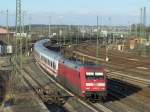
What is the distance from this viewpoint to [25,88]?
44.5 m

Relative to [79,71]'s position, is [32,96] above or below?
below

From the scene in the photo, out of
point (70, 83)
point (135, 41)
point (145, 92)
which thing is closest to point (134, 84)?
point (145, 92)

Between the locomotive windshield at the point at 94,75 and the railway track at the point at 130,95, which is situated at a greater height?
the locomotive windshield at the point at 94,75

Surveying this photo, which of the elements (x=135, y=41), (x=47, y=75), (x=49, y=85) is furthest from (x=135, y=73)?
(x=135, y=41)

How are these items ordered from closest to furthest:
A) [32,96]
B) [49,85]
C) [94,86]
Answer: [94,86] < [32,96] < [49,85]

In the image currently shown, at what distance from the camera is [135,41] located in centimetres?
11650

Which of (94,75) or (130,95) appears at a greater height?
(94,75)

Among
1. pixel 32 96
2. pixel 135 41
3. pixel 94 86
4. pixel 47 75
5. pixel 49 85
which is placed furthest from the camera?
pixel 135 41

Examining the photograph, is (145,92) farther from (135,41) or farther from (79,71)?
(135,41)

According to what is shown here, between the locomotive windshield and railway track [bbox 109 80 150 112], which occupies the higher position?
the locomotive windshield

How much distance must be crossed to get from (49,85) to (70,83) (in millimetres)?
9171

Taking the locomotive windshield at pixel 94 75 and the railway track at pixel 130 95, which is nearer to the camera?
the railway track at pixel 130 95

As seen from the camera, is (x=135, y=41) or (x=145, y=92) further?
(x=135, y=41)

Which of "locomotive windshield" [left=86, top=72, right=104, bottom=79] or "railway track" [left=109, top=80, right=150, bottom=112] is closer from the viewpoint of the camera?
"railway track" [left=109, top=80, right=150, bottom=112]
